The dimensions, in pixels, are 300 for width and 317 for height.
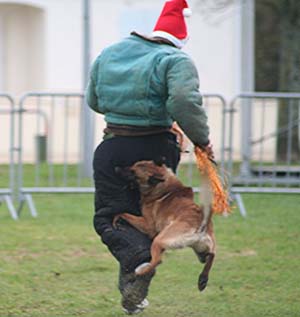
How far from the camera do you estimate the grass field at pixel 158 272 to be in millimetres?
6719

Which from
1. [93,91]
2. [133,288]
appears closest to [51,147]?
[93,91]

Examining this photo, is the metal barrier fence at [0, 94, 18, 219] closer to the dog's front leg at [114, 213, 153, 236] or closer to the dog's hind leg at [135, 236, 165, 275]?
the dog's front leg at [114, 213, 153, 236]

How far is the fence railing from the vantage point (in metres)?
10.7

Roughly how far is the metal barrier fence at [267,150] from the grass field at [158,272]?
47cm

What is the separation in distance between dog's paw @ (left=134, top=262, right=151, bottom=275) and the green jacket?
0.77 meters

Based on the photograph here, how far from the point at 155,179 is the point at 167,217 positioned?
0.76ft

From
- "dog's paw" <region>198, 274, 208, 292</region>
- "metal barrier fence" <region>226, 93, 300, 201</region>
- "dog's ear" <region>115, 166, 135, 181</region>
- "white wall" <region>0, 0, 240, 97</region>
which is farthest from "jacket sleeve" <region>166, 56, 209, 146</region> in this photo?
"white wall" <region>0, 0, 240, 97</region>

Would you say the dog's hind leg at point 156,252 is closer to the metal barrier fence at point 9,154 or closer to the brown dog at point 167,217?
the brown dog at point 167,217

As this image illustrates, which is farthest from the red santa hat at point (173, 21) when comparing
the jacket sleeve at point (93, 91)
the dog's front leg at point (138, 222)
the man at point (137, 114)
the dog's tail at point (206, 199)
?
the dog's front leg at point (138, 222)

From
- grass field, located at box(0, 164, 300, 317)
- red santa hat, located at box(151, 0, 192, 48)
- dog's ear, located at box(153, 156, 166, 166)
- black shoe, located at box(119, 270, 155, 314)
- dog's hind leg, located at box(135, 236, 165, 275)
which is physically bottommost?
grass field, located at box(0, 164, 300, 317)

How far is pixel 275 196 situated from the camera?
12.2 metres

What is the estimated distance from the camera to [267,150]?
1628 centimetres

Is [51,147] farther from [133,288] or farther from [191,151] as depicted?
[133,288]

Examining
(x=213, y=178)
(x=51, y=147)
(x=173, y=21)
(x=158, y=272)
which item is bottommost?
(x=158, y=272)
